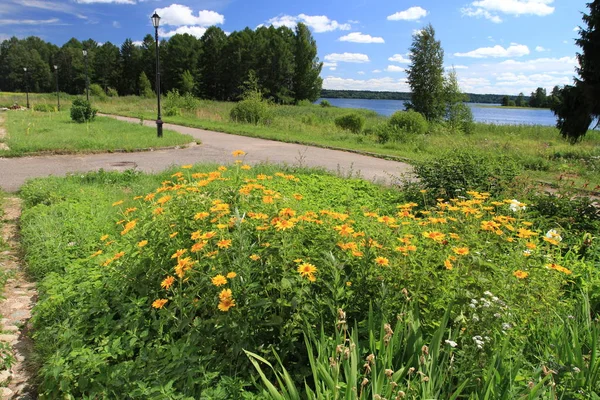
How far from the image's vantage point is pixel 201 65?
8488 cm

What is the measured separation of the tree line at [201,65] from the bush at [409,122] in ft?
177

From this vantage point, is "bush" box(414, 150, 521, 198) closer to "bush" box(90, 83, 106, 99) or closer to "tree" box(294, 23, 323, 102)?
"bush" box(90, 83, 106, 99)

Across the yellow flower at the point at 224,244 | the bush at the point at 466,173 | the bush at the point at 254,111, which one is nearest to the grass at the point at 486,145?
the bush at the point at 466,173

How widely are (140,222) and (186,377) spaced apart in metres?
1.77

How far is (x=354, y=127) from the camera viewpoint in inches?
979

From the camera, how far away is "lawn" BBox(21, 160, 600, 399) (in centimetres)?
194

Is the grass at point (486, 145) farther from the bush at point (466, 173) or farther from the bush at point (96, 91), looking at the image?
the bush at point (96, 91)

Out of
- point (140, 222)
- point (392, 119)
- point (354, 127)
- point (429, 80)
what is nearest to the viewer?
point (140, 222)

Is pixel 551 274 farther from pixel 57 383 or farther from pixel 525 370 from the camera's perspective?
pixel 57 383

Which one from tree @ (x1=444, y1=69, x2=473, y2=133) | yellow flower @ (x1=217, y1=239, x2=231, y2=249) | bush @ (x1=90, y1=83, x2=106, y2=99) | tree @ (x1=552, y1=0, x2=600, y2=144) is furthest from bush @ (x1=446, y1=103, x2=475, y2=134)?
bush @ (x1=90, y1=83, x2=106, y2=99)

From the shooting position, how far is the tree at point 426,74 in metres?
43.4

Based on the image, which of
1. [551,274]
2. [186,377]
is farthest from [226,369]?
[551,274]

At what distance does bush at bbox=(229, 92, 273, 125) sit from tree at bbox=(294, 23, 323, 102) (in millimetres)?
54724

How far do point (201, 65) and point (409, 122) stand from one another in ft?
241
